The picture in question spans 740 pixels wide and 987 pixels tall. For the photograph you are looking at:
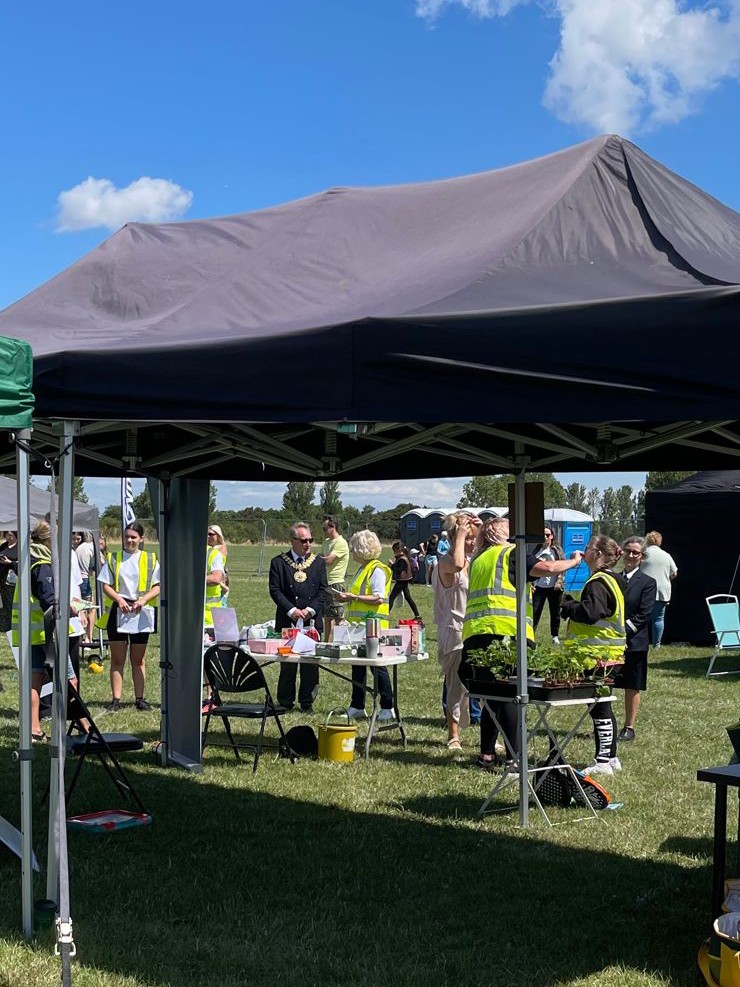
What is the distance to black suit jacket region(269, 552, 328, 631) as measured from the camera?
1183 cm

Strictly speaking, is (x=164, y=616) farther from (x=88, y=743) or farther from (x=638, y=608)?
(x=638, y=608)

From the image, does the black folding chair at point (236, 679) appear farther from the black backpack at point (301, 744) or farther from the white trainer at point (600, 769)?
the white trainer at point (600, 769)

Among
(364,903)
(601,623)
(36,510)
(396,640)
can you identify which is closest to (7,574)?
(36,510)

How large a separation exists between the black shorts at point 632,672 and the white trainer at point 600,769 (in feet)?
3.79

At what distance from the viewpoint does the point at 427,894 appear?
5.61 m

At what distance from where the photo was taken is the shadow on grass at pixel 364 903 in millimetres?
4629

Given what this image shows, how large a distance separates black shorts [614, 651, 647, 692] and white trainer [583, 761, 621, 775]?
3.79ft

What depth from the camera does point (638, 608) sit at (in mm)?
9578

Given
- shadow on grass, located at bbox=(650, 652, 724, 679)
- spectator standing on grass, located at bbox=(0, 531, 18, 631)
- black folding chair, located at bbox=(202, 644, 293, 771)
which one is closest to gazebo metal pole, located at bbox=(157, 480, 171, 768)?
black folding chair, located at bbox=(202, 644, 293, 771)

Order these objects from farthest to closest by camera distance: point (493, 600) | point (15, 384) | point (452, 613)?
1. point (452, 613)
2. point (493, 600)
3. point (15, 384)

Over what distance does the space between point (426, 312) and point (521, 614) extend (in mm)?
3072

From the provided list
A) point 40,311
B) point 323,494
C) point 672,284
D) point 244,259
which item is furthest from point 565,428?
point 323,494

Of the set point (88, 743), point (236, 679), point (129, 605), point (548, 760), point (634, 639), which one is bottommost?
point (548, 760)

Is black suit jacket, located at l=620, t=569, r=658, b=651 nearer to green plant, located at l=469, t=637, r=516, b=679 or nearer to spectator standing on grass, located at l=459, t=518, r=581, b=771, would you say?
spectator standing on grass, located at l=459, t=518, r=581, b=771
